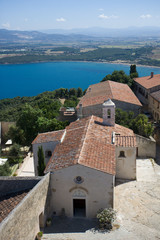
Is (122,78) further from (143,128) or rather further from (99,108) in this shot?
(143,128)

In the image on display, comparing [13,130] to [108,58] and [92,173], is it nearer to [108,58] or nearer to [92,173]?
[92,173]

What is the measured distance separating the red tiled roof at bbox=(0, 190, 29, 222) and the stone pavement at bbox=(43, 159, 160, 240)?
244cm

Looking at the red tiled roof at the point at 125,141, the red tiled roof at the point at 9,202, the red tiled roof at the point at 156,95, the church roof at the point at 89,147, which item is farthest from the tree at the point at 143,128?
the red tiled roof at the point at 9,202

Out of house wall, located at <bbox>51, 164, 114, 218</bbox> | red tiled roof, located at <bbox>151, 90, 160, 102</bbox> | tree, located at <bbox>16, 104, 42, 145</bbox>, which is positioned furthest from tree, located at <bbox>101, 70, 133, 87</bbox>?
house wall, located at <bbox>51, 164, 114, 218</bbox>

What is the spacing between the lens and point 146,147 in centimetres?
2453

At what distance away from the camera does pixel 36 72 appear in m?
149

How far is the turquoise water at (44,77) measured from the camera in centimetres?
11236

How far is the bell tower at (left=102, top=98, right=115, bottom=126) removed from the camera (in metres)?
22.1

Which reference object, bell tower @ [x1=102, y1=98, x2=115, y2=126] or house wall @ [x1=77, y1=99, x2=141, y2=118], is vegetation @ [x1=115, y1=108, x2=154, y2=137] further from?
bell tower @ [x1=102, y1=98, x2=115, y2=126]

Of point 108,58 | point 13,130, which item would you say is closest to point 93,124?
point 13,130

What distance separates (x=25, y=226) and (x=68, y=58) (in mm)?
185926

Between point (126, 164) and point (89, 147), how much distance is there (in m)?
4.28

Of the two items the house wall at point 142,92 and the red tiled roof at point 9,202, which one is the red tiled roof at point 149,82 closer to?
the house wall at point 142,92

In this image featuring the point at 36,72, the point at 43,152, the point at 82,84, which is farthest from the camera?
the point at 36,72
